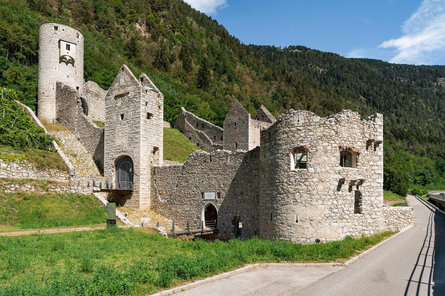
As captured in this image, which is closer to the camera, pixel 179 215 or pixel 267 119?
pixel 179 215

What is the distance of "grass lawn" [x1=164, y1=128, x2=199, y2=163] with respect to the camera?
3753 cm

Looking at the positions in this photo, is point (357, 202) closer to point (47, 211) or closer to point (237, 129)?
point (47, 211)

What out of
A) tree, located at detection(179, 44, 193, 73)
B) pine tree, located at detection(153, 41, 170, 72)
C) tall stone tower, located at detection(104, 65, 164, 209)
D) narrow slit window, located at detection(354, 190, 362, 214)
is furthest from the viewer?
tree, located at detection(179, 44, 193, 73)

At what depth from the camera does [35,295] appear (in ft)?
25.7

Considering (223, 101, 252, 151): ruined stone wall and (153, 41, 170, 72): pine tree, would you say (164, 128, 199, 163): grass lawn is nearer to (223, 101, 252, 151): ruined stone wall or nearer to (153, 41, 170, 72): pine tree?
(223, 101, 252, 151): ruined stone wall

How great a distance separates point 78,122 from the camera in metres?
32.5

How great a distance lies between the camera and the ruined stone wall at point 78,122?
3026 cm

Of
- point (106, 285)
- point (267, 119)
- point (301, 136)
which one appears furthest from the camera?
point (267, 119)

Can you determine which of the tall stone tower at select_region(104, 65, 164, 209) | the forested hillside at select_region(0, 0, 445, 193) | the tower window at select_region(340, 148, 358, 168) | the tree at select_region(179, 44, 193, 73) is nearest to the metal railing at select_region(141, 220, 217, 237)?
the tall stone tower at select_region(104, 65, 164, 209)

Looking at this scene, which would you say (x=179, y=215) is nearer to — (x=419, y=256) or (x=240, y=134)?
(x=419, y=256)

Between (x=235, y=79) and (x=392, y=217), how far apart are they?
79.5m

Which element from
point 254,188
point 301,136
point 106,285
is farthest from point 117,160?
point 106,285

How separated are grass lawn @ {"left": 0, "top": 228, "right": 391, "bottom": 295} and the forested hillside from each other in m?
25.8

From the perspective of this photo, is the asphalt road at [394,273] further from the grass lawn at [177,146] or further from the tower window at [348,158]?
the grass lawn at [177,146]
